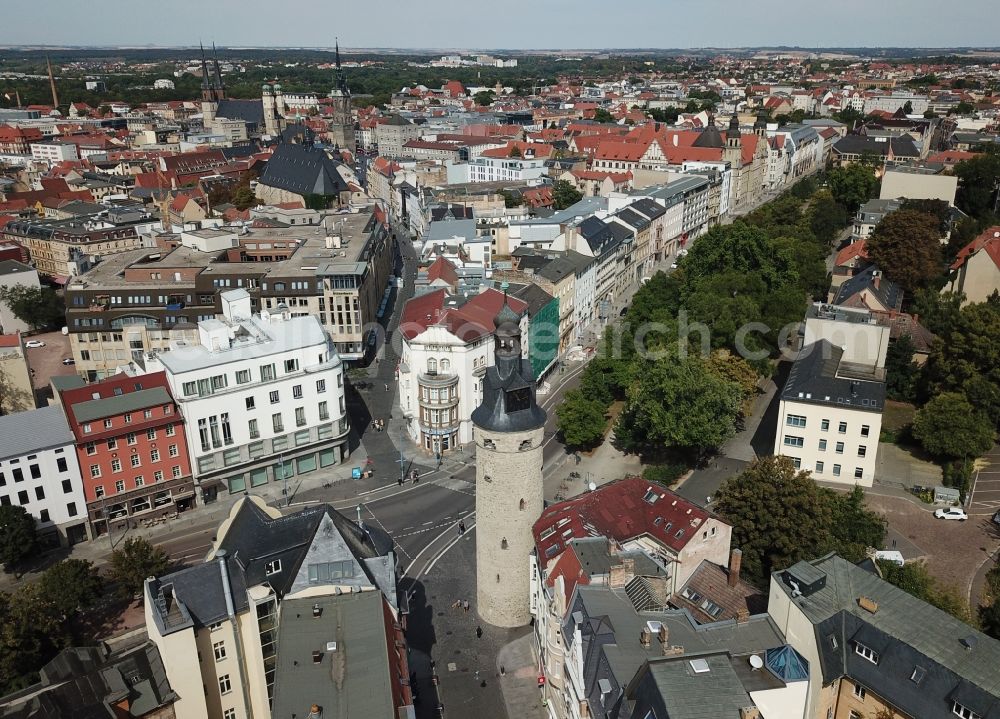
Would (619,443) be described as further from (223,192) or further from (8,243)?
(223,192)

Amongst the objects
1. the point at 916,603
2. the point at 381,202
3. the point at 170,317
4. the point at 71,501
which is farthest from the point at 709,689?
the point at 381,202

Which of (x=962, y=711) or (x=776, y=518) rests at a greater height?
(x=962, y=711)

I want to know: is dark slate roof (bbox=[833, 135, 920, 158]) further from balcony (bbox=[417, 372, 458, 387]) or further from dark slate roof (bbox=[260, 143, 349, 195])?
balcony (bbox=[417, 372, 458, 387])

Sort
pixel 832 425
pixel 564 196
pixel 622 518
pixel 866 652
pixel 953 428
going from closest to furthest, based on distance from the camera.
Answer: pixel 866 652, pixel 622 518, pixel 832 425, pixel 953 428, pixel 564 196

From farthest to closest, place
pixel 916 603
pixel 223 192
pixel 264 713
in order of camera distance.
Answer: pixel 223 192
pixel 264 713
pixel 916 603

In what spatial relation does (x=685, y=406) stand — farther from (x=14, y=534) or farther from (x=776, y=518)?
(x=14, y=534)

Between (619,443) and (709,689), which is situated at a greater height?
(709,689)

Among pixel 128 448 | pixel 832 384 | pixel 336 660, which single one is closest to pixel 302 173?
pixel 128 448
